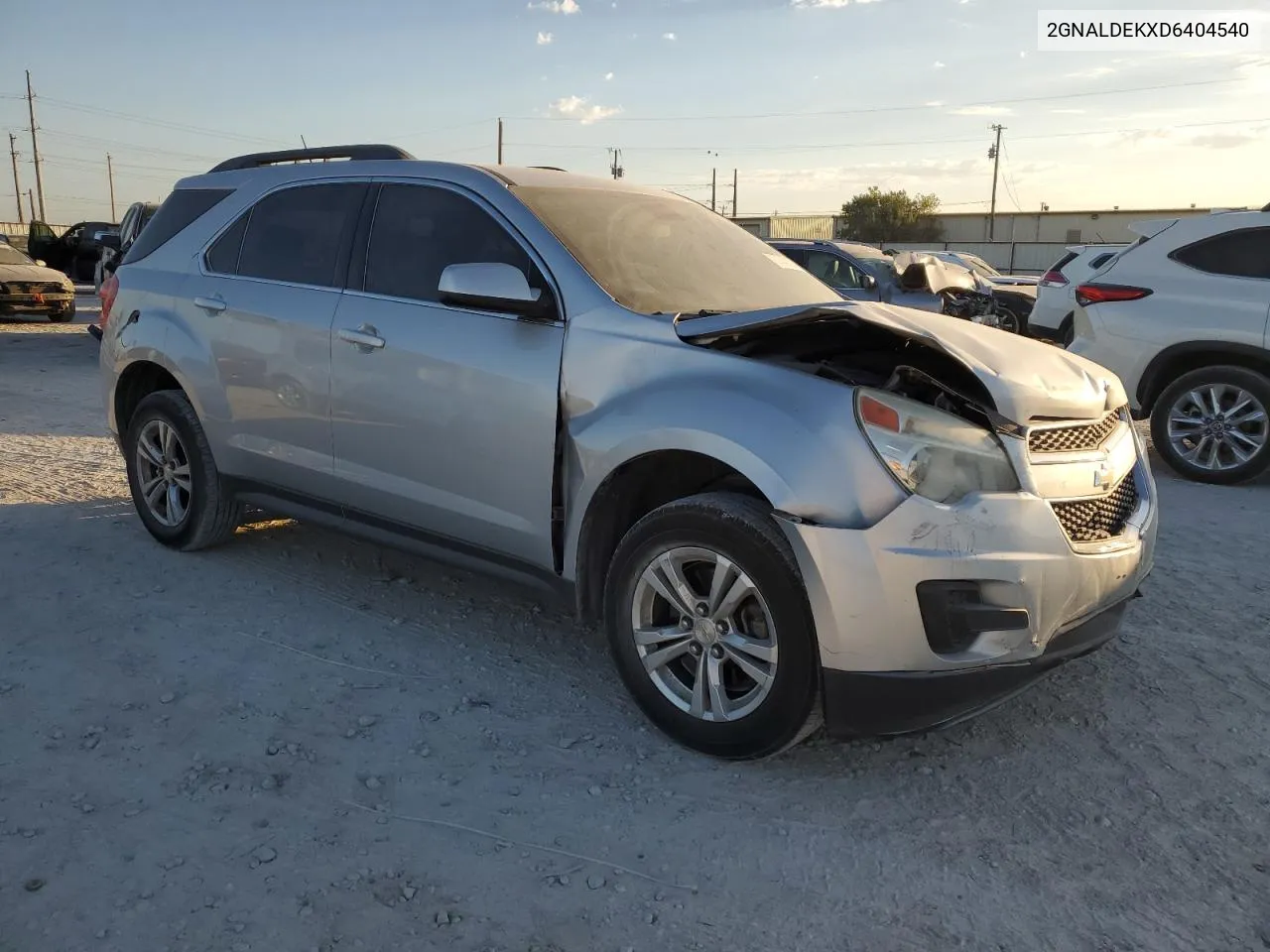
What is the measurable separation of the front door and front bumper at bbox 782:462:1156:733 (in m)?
1.10

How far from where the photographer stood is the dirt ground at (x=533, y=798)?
2.47 meters

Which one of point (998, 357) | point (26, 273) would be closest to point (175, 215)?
point (998, 357)

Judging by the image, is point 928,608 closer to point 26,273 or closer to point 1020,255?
point 26,273

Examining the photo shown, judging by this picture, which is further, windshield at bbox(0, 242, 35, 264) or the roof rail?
windshield at bbox(0, 242, 35, 264)

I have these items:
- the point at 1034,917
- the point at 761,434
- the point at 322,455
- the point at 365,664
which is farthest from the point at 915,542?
the point at 322,455

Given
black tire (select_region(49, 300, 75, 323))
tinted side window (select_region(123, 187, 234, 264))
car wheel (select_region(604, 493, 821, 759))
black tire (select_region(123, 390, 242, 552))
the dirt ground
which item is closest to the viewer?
the dirt ground

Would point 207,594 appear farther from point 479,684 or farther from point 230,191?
point 230,191

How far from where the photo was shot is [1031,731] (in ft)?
11.2

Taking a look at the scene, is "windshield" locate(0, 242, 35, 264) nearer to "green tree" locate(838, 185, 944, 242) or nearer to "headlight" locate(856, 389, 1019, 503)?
"headlight" locate(856, 389, 1019, 503)

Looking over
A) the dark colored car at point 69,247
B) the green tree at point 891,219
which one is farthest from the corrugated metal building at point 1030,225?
the dark colored car at point 69,247

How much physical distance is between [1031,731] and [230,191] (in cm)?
421

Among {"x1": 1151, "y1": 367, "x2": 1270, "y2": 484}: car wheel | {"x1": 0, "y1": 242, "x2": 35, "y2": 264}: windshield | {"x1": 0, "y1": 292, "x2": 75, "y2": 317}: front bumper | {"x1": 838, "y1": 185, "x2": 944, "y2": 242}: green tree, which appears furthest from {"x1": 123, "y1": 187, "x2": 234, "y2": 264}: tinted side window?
{"x1": 838, "y1": 185, "x2": 944, "y2": 242}: green tree

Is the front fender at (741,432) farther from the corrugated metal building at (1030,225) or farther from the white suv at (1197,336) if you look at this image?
the corrugated metal building at (1030,225)

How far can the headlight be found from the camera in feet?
9.30
